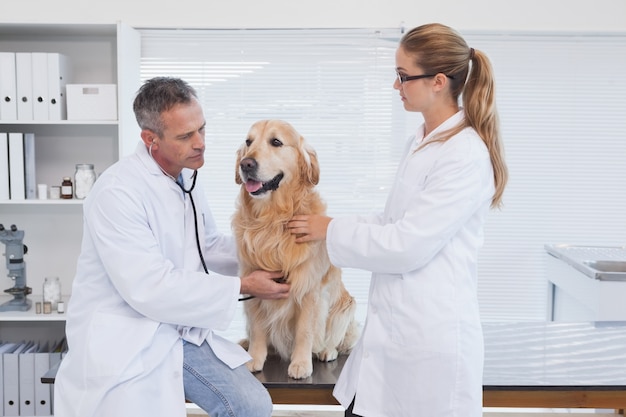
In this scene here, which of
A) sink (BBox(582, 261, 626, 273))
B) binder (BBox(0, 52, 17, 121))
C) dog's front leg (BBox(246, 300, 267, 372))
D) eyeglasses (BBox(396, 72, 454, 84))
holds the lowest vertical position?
dog's front leg (BBox(246, 300, 267, 372))

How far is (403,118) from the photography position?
143 inches

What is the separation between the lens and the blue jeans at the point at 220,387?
1.80m

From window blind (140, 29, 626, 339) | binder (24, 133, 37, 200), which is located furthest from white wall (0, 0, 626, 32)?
binder (24, 133, 37, 200)

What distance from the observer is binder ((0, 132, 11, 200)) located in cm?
314

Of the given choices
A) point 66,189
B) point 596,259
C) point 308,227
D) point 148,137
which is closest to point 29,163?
point 66,189

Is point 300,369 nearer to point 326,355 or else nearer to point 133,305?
point 326,355

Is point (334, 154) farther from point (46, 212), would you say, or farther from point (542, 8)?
point (46, 212)

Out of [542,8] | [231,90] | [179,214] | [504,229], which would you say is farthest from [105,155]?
[542,8]

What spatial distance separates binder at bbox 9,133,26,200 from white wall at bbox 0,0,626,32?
0.79 m

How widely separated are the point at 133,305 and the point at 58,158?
2.02 m

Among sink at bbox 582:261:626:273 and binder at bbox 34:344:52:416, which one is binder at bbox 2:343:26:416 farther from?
sink at bbox 582:261:626:273

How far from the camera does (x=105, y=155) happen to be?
3.51m

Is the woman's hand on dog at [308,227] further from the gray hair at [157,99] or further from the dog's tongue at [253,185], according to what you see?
the gray hair at [157,99]

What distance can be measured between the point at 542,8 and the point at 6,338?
3.50 m
